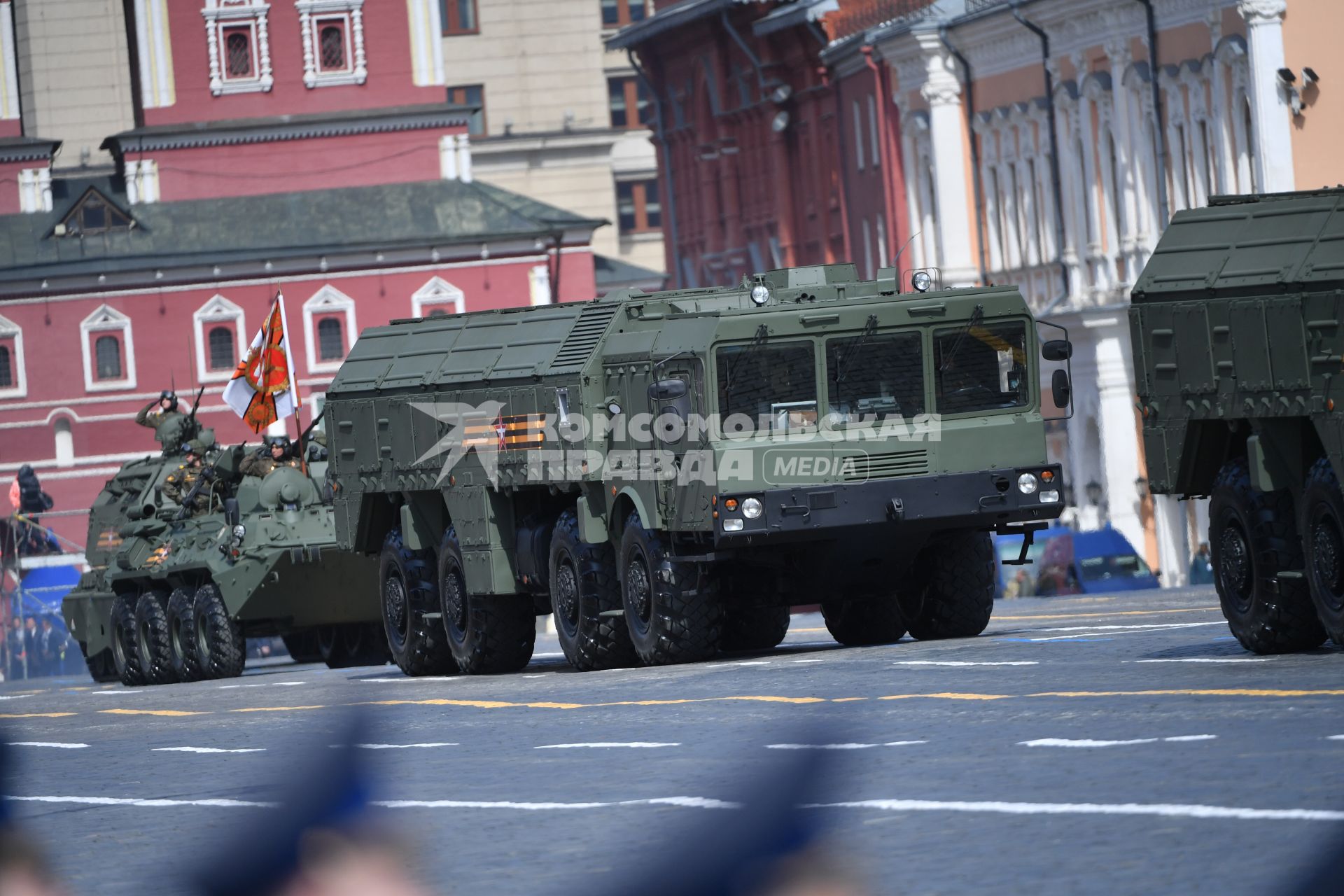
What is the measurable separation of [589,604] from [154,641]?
10967 mm

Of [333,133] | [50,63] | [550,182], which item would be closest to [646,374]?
[333,133]

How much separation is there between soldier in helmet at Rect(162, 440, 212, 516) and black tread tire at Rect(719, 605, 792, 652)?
37.4 feet

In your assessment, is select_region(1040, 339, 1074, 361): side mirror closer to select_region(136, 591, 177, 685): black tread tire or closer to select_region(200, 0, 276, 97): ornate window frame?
select_region(136, 591, 177, 685): black tread tire

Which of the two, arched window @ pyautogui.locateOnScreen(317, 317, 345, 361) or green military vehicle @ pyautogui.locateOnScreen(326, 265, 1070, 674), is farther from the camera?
arched window @ pyautogui.locateOnScreen(317, 317, 345, 361)

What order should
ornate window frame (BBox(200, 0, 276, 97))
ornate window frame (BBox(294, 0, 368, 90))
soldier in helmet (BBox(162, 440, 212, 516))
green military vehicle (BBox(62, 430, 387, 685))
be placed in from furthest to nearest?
ornate window frame (BBox(294, 0, 368, 90)) → ornate window frame (BBox(200, 0, 276, 97)) → soldier in helmet (BBox(162, 440, 212, 516)) → green military vehicle (BBox(62, 430, 387, 685))

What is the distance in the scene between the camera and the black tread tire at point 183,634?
2966cm

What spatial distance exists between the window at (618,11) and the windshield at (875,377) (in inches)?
3943

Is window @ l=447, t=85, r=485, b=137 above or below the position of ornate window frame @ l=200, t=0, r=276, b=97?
above

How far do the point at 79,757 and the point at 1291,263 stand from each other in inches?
283

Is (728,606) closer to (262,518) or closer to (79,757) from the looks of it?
(79,757)

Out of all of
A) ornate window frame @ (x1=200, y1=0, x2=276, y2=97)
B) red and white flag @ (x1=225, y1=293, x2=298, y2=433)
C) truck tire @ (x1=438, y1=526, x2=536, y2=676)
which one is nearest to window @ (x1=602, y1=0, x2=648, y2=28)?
ornate window frame @ (x1=200, y1=0, x2=276, y2=97)

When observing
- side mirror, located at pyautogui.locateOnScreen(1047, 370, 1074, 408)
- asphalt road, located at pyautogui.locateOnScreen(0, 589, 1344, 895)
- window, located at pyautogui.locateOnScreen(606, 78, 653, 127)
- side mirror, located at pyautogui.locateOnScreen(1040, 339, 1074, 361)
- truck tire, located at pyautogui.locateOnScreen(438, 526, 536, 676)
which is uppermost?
window, located at pyautogui.locateOnScreen(606, 78, 653, 127)

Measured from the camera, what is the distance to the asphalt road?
162 inches

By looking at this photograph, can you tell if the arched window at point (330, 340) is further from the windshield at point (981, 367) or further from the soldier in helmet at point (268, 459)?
the windshield at point (981, 367)
